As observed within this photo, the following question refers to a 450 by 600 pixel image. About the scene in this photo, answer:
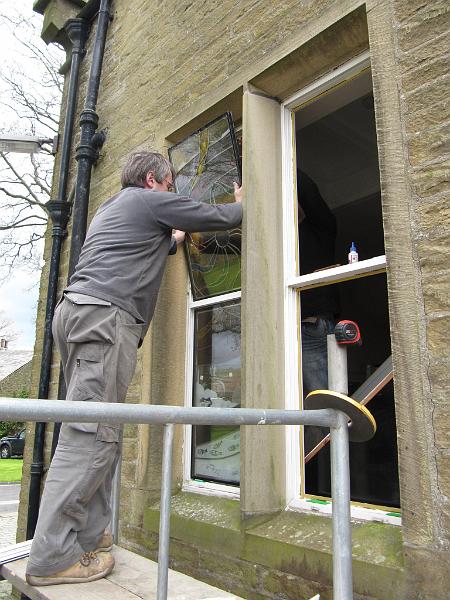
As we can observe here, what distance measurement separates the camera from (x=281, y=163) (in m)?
3.03

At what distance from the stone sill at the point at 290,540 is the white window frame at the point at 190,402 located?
0.06 m

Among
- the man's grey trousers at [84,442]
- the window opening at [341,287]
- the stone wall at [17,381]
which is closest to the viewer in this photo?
the man's grey trousers at [84,442]

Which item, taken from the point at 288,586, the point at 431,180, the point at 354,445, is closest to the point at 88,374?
the point at 288,586

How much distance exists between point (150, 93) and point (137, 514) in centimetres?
284

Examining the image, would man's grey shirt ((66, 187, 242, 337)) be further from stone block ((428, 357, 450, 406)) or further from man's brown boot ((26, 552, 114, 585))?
stone block ((428, 357, 450, 406))

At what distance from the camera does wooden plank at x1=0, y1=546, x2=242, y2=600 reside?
1902 millimetres

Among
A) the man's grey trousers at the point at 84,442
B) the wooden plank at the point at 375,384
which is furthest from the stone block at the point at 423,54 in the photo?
the man's grey trousers at the point at 84,442

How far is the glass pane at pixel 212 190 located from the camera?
317 centimetres

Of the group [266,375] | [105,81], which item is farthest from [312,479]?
[105,81]

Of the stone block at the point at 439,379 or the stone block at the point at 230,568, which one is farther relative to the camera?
the stone block at the point at 230,568

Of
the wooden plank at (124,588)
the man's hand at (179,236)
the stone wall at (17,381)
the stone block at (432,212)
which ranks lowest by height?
the wooden plank at (124,588)

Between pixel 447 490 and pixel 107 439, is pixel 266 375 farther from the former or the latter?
pixel 447 490

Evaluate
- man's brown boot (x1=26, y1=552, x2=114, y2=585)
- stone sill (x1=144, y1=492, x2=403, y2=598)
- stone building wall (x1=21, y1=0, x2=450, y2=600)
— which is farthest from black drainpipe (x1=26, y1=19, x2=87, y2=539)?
man's brown boot (x1=26, y1=552, x2=114, y2=585)

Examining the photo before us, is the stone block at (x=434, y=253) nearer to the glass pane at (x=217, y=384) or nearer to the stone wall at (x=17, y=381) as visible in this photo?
the glass pane at (x=217, y=384)
